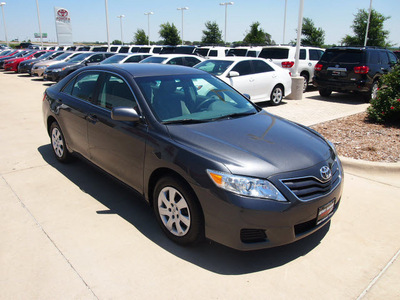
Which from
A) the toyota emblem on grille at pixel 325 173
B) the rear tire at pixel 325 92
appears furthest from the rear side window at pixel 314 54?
the toyota emblem on grille at pixel 325 173

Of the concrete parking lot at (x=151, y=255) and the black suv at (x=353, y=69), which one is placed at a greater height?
the black suv at (x=353, y=69)

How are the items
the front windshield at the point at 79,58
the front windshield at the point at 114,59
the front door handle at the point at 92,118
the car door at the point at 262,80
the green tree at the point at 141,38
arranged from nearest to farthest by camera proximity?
the front door handle at the point at 92,118, the car door at the point at 262,80, the front windshield at the point at 114,59, the front windshield at the point at 79,58, the green tree at the point at 141,38

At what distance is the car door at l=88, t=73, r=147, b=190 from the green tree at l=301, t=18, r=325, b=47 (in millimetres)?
40057

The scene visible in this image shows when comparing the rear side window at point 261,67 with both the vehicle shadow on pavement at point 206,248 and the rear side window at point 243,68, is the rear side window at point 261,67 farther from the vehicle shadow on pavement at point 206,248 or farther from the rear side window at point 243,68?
the vehicle shadow on pavement at point 206,248

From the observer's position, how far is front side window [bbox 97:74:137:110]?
3852 mm

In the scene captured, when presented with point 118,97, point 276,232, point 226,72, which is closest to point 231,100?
point 118,97

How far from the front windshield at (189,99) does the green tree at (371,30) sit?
135ft

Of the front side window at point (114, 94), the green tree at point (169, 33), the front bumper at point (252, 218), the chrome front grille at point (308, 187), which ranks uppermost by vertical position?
the green tree at point (169, 33)

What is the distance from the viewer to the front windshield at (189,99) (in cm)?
363

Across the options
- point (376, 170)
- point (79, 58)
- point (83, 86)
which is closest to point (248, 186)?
point (83, 86)

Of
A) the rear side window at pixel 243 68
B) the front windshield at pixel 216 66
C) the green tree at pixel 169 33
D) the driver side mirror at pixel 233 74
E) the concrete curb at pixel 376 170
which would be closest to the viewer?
the concrete curb at pixel 376 170

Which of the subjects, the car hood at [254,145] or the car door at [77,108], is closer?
the car hood at [254,145]

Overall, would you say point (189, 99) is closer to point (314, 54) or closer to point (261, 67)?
point (261, 67)

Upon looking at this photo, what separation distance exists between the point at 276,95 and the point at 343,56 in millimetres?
2674
